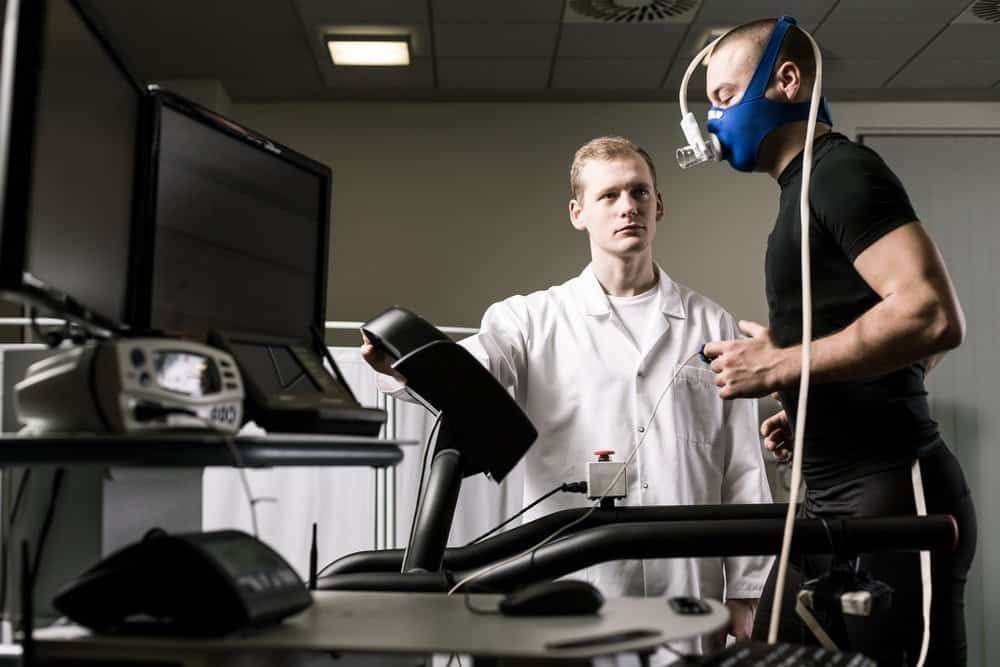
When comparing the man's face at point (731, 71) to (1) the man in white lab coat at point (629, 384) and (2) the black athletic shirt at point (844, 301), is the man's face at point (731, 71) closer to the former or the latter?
(2) the black athletic shirt at point (844, 301)

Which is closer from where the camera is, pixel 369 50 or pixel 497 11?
pixel 497 11

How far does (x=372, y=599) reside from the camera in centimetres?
105

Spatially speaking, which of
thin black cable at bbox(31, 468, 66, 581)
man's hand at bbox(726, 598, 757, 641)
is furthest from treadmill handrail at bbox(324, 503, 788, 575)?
man's hand at bbox(726, 598, 757, 641)

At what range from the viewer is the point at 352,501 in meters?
3.07

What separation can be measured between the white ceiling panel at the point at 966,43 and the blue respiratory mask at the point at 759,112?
2.99 meters

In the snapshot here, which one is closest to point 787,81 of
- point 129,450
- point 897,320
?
point 897,320

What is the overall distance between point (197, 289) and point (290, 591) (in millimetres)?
443

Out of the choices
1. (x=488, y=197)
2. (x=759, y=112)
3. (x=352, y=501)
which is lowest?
(x=352, y=501)

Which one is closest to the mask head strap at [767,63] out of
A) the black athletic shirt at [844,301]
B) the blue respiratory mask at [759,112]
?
the blue respiratory mask at [759,112]

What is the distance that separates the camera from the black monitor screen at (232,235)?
1141 mm

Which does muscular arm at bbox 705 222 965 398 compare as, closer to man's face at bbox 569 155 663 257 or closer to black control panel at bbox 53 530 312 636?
black control panel at bbox 53 530 312 636

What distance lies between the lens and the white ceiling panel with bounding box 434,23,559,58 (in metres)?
3.99

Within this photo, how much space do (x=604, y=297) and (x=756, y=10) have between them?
6.31 feet

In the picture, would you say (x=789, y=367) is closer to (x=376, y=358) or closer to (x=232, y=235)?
→ (x=376, y=358)
